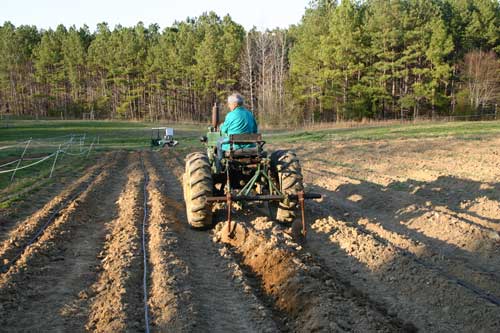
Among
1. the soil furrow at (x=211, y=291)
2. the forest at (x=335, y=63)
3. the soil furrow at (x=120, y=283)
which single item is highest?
the forest at (x=335, y=63)

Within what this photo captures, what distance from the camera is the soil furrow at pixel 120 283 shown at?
15.0ft

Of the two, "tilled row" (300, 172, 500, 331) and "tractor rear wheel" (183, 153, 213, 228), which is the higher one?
"tractor rear wheel" (183, 153, 213, 228)

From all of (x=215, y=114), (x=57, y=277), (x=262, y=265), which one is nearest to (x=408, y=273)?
(x=262, y=265)

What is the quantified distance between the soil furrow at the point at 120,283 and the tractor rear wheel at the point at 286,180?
2296 millimetres

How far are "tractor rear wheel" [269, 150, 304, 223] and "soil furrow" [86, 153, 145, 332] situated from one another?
2.30 metres

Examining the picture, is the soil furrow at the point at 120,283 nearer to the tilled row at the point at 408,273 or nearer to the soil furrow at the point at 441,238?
the tilled row at the point at 408,273

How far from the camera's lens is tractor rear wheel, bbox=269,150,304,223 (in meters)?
7.83

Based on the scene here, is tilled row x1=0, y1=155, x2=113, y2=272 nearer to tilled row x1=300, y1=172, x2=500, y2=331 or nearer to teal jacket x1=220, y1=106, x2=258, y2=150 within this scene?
teal jacket x1=220, y1=106, x2=258, y2=150

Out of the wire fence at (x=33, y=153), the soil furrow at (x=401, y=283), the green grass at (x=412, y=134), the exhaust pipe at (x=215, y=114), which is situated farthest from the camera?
the green grass at (x=412, y=134)

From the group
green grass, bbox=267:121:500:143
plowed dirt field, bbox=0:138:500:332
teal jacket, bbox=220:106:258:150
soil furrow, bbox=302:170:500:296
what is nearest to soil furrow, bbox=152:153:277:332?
plowed dirt field, bbox=0:138:500:332

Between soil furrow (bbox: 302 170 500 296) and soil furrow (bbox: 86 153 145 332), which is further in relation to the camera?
soil furrow (bbox: 302 170 500 296)

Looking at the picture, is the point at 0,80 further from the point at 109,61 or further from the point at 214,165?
the point at 214,165

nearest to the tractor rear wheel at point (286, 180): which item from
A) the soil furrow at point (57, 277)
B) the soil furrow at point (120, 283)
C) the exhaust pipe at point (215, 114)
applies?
the exhaust pipe at point (215, 114)

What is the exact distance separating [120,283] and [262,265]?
1.73 m
